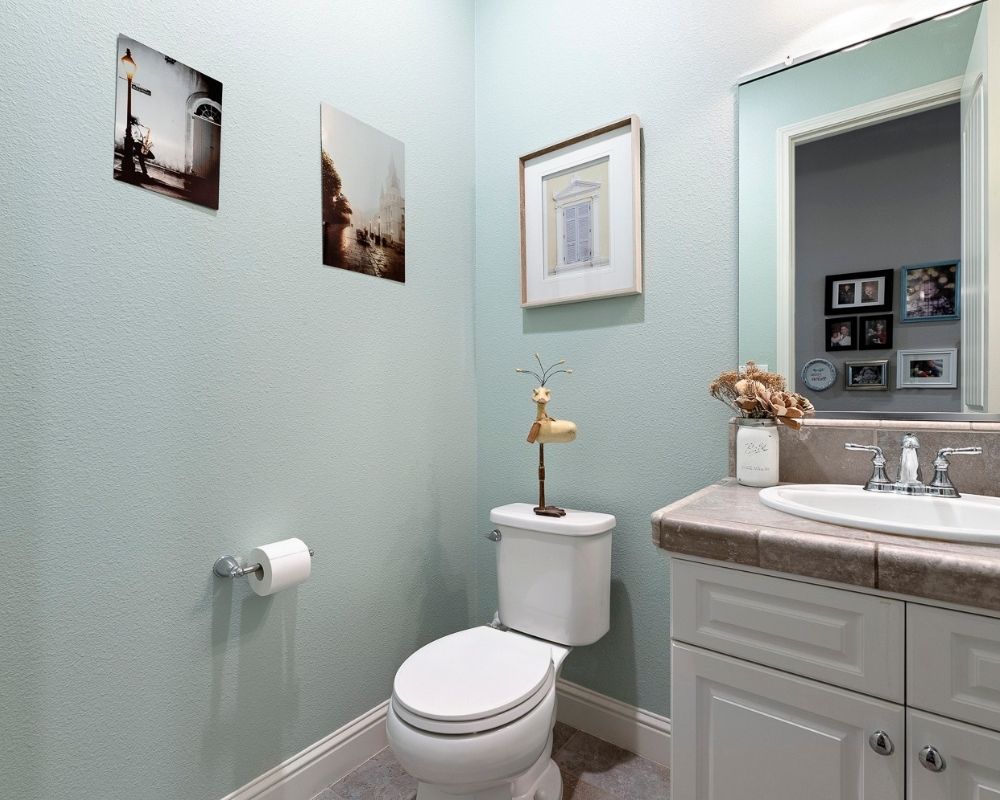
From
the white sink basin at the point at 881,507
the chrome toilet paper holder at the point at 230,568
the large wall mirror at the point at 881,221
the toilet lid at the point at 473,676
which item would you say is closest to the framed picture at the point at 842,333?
the large wall mirror at the point at 881,221

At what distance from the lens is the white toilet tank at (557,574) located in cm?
148

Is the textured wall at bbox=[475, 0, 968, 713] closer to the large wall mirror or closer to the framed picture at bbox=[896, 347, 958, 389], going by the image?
the large wall mirror

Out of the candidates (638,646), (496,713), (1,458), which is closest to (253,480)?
(1,458)

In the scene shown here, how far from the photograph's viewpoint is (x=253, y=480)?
1.32 m

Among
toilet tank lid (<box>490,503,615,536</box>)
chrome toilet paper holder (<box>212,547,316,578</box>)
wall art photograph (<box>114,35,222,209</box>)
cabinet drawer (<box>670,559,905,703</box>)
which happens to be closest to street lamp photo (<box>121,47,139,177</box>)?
wall art photograph (<box>114,35,222,209</box>)

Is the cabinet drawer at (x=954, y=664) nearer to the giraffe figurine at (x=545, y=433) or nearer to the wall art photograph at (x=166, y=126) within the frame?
the giraffe figurine at (x=545, y=433)

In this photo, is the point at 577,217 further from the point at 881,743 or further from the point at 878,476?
the point at 881,743

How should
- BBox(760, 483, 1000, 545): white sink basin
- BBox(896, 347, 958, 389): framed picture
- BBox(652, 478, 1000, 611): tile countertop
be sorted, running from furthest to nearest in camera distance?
1. BBox(896, 347, 958, 389): framed picture
2. BBox(760, 483, 1000, 545): white sink basin
3. BBox(652, 478, 1000, 611): tile countertop

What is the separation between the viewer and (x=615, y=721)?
1.63m

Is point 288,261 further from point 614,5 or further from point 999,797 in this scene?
point 999,797

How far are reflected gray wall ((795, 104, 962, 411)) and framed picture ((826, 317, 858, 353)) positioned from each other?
0.04ft

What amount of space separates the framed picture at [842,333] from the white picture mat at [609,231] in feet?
1.71

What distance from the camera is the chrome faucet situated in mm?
1069

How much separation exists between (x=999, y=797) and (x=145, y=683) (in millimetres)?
1527
